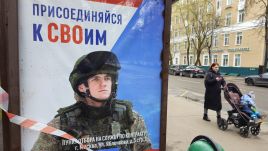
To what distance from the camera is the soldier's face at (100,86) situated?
2963 mm

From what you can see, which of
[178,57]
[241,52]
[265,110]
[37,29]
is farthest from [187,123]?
[178,57]

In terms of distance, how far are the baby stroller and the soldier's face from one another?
4741mm

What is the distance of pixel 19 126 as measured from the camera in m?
2.64

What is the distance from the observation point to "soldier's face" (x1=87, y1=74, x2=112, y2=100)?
2963 mm

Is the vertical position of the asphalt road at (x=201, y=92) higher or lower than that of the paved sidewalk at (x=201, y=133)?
lower

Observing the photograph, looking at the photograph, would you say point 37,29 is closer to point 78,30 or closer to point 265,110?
point 78,30

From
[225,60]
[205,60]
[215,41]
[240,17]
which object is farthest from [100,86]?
[205,60]

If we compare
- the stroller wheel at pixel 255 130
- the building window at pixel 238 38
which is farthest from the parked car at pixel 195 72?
the stroller wheel at pixel 255 130

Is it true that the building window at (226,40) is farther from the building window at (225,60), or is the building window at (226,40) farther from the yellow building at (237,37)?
the building window at (225,60)

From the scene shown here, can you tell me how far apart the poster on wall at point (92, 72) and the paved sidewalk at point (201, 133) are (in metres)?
2.76

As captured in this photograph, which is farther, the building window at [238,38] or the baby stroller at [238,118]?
the building window at [238,38]

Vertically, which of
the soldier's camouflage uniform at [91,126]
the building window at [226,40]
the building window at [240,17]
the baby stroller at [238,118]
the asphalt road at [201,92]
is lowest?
the asphalt road at [201,92]

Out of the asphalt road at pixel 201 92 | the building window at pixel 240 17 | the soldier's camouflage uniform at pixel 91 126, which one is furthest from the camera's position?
the building window at pixel 240 17

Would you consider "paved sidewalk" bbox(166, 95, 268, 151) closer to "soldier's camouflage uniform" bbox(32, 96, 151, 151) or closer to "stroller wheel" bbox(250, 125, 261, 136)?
"stroller wheel" bbox(250, 125, 261, 136)
